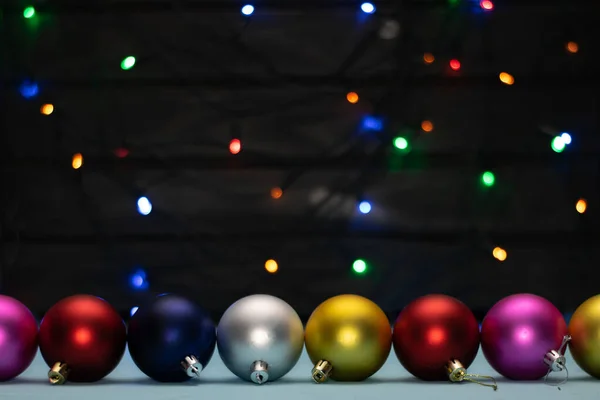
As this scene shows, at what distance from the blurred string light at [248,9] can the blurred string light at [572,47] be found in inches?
43.6

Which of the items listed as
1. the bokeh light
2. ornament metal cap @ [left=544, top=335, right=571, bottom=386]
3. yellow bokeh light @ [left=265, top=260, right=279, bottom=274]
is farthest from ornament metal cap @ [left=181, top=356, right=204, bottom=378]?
the bokeh light

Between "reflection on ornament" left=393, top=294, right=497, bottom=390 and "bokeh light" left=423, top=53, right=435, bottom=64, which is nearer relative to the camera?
"reflection on ornament" left=393, top=294, right=497, bottom=390

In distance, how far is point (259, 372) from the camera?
174 cm

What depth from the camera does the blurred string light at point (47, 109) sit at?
2787 mm

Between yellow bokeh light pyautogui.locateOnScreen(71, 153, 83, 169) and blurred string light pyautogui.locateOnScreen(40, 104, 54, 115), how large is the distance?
178 millimetres

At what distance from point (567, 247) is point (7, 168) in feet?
6.47

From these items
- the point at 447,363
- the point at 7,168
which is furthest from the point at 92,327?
the point at 7,168

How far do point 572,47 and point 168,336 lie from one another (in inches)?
71.0

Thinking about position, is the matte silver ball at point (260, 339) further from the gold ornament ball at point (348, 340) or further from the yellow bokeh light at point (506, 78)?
the yellow bokeh light at point (506, 78)

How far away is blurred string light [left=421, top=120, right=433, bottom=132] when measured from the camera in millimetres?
2758

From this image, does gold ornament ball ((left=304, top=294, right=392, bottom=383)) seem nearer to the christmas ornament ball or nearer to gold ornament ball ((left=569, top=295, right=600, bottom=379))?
gold ornament ball ((left=569, top=295, right=600, bottom=379))

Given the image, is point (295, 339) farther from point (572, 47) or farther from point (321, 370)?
point (572, 47)

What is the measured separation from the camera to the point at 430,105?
2766 millimetres

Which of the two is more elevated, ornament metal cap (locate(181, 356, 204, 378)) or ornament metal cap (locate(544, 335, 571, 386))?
ornament metal cap (locate(544, 335, 571, 386))
